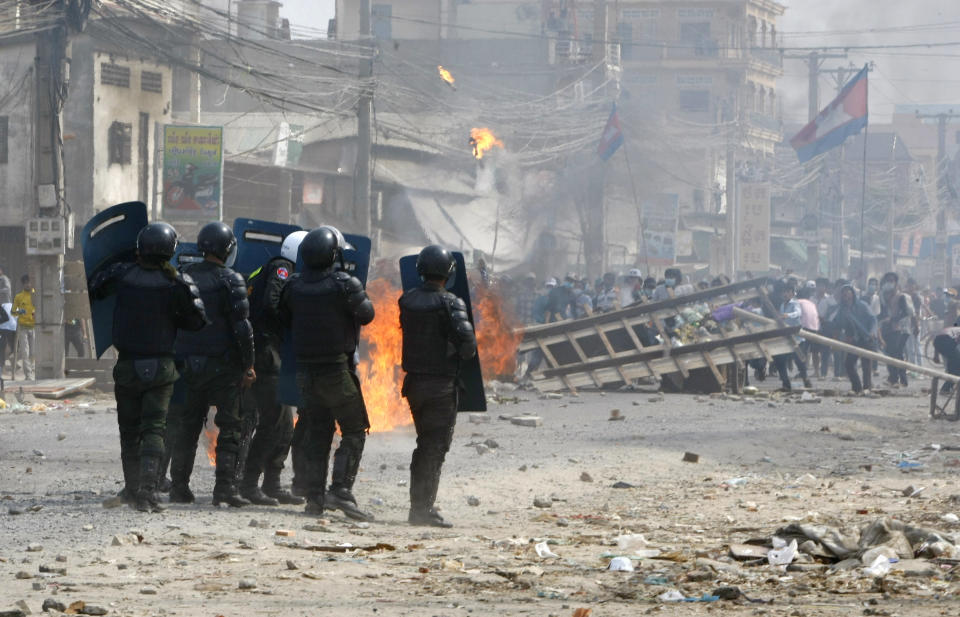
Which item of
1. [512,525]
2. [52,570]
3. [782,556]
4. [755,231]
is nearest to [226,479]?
[512,525]

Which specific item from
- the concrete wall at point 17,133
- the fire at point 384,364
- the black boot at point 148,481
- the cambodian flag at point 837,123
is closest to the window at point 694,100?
the cambodian flag at point 837,123

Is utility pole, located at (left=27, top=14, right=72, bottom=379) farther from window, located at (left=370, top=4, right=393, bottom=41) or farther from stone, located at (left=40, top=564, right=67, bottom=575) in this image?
window, located at (left=370, top=4, right=393, bottom=41)

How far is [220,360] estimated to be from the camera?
27.6 ft

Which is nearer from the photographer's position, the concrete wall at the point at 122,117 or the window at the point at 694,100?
the concrete wall at the point at 122,117

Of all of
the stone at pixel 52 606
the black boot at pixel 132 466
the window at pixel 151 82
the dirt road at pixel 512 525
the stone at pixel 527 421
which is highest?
the window at pixel 151 82

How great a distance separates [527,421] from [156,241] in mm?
7606

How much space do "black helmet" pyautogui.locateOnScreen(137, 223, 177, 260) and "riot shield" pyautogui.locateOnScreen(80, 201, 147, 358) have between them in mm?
513

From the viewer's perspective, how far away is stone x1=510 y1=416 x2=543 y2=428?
15055mm

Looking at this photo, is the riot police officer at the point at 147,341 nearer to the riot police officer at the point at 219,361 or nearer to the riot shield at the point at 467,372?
the riot police officer at the point at 219,361

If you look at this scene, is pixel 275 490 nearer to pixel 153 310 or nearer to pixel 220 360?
pixel 220 360

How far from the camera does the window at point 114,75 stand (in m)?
30.2

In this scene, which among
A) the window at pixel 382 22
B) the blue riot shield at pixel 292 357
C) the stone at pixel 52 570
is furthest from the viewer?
the window at pixel 382 22

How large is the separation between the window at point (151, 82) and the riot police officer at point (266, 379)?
23977 millimetres

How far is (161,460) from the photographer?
26.8 ft
